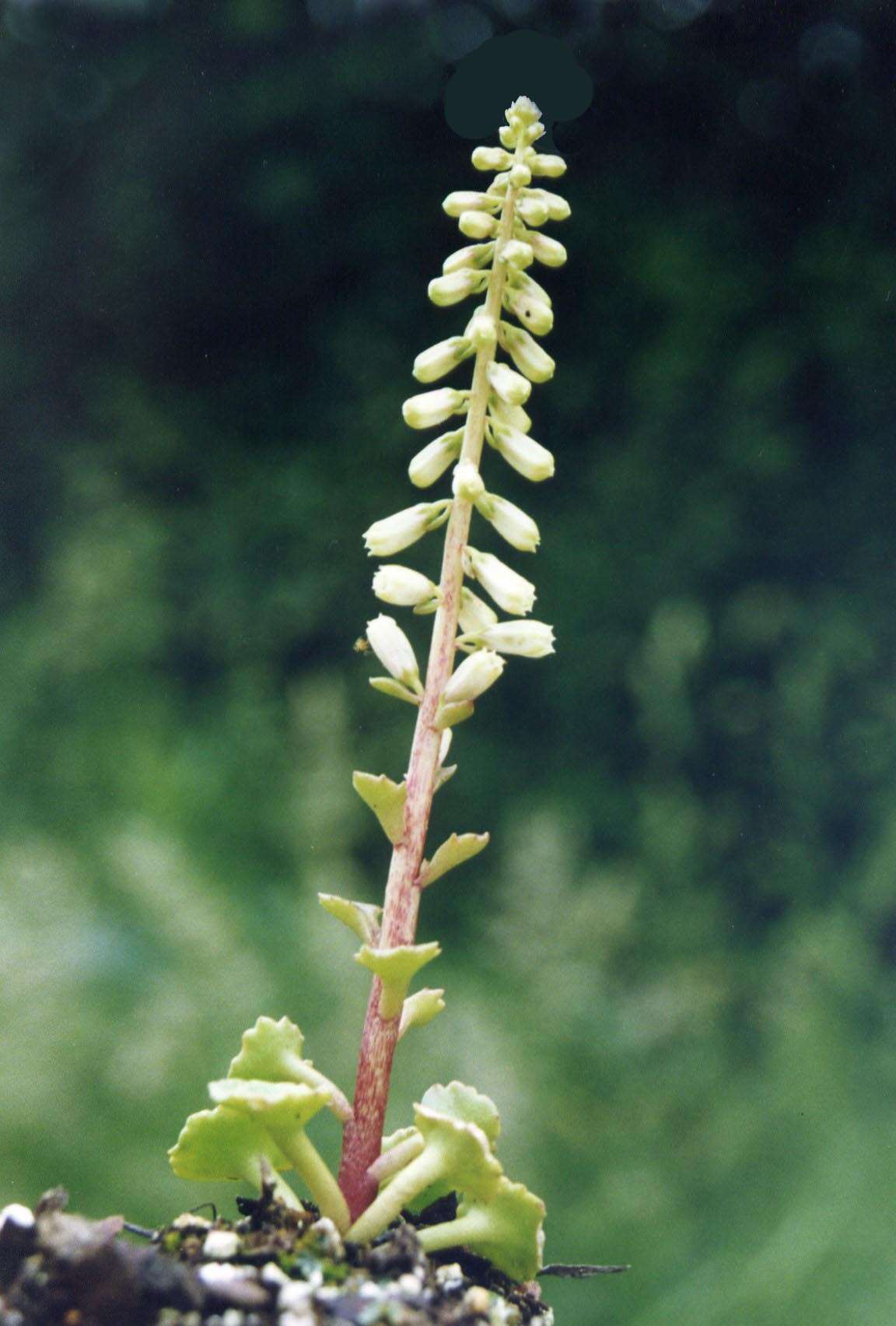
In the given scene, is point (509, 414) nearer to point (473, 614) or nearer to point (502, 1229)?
point (473, 614)

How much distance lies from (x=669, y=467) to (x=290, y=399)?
35 cm

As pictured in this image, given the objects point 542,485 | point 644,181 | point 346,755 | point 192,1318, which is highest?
point 644,181

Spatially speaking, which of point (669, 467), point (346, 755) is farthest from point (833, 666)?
point (346, 755)

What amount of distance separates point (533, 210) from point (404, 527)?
0.21m

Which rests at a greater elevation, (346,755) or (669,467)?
(669,467)

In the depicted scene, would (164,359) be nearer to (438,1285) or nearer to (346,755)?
(346,755)

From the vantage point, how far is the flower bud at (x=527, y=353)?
0.72 m

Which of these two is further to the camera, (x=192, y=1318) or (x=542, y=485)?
(x=542, y=485)

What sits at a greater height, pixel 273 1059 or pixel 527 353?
pixel 527 353

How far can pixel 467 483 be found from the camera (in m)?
0.68

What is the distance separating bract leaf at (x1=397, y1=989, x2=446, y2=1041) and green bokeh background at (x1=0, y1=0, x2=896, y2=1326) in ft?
1.15

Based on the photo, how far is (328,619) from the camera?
104cm

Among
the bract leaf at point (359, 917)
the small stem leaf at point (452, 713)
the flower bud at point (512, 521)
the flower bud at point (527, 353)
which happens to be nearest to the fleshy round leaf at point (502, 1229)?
the bract leaf at point (359, 917)

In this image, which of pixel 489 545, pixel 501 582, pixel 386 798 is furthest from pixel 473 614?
pixel 489 545
